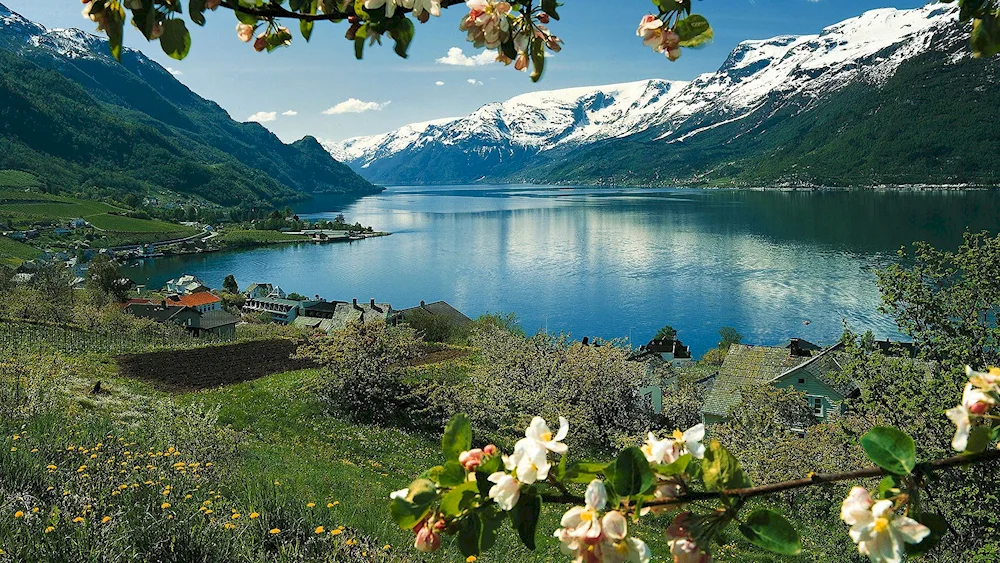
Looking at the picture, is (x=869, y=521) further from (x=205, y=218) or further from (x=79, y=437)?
(x=205, y=218)

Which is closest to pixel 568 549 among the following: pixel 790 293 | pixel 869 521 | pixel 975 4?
pixel 869 521

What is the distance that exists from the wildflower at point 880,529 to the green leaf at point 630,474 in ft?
1.24

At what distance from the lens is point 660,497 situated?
4.32 ft

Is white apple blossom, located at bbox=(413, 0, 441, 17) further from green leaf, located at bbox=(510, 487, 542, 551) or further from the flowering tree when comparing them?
green leaf, located at bbox=(510, 487, 542, 551)

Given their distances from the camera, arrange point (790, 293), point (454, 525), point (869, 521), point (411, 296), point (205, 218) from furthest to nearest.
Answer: point (205, 218) → point (411, 296) → point (790, 293) → point (454, 525) → point (869, 521)

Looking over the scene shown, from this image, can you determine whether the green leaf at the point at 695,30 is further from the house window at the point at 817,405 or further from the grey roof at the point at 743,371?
the house window at the point at 817,405

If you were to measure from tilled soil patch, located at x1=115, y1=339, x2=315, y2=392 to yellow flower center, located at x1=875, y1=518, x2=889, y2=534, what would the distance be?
20808 mm

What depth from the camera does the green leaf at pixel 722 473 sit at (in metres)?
1.30

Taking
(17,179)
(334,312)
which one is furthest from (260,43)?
(17,179)

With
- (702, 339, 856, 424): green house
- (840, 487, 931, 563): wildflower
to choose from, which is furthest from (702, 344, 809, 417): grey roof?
(840, 487, 931, 563): wildflower

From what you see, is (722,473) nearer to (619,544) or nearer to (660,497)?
(660,497)

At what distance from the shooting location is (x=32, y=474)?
608 centimetres

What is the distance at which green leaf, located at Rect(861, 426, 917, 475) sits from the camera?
4.07ft

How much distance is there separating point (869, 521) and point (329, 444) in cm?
1585
